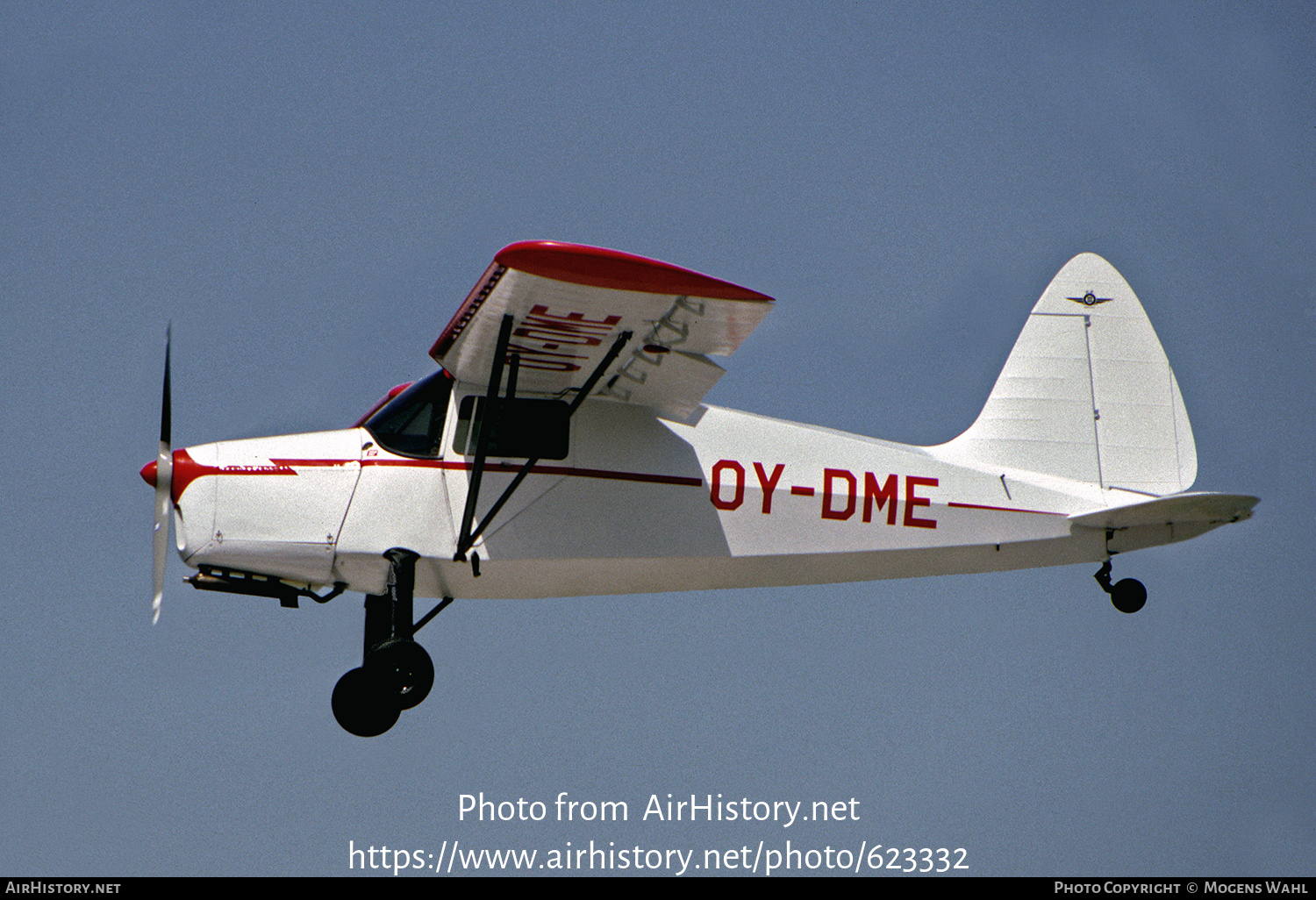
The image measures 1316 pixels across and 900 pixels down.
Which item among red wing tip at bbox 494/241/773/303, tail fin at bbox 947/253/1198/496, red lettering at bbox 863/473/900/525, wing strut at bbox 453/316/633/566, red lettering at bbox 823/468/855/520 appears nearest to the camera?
red wing tip at bbox 494/241/773/303

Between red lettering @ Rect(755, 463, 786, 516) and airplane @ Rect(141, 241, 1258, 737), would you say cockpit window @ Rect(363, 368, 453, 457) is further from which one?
red lettering @ Rect(755, 463, 786, 516)

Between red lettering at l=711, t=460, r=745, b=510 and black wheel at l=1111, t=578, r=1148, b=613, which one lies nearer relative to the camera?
red lettering at l=711, t=460, r=745, b=510

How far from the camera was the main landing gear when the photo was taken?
415 inches

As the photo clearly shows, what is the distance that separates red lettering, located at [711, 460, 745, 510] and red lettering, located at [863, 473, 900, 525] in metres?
1.03

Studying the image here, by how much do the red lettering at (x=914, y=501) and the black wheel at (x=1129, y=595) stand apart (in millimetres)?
1663

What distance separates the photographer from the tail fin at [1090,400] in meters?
12.8

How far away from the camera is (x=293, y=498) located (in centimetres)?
1085

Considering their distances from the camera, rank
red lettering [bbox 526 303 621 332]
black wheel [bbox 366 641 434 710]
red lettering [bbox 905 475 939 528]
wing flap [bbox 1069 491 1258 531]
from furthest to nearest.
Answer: red lettering [bbox 905 475 939 528] < wing flap [bbox 1069 491 1258 531] < black wheel [bbox 366 641 434 710] < red lettering [bbox 526 303 621 332]

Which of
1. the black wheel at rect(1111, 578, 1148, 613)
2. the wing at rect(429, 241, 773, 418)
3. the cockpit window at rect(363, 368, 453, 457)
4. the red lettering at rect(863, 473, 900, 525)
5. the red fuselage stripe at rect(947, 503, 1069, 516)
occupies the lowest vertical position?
the black wheel at rect(1111, 578, 1148, 613)

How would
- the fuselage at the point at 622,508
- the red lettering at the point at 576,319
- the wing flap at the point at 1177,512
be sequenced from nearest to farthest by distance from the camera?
the red lettering at the point at 576,319 → the fuselage at the point at 622,508 → the wing flap at the point at 1177,512

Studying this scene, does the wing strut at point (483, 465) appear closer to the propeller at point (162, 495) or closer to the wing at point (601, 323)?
the wing at point (601, 323)

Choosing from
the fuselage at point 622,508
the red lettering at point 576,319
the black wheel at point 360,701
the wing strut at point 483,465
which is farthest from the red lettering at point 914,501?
the black wheel at point 360,701

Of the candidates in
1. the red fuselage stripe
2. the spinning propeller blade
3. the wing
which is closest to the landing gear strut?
the red fuselage stripe

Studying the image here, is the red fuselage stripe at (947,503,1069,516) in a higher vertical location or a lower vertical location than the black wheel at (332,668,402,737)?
higher
